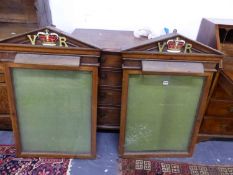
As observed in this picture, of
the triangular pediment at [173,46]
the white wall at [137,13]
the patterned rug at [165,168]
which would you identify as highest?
the white wall at [137,13]

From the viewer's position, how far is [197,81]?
141 centimetres

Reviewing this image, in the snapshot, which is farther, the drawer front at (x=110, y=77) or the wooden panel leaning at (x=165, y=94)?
the drawer front at (x=110, y=77)

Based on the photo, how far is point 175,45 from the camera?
128cm

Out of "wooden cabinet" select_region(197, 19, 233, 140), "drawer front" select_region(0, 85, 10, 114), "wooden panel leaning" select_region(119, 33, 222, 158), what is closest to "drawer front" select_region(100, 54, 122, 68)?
"wooden panel leaning" select_region(119, 33, 222, 158)

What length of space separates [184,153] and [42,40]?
1273 millimetres

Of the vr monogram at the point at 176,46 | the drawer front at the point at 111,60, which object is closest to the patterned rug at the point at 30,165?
the drawer front at the point at 111,60

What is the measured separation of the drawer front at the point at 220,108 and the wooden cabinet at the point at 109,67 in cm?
68

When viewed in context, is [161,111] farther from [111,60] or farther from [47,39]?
[47,39]

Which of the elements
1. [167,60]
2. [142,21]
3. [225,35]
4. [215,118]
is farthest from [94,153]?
[225,35]

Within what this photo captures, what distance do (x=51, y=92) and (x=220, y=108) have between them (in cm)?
122

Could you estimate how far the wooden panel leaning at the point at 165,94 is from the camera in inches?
51.0

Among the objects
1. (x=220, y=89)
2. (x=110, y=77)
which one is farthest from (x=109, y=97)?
(x=220, y=89)

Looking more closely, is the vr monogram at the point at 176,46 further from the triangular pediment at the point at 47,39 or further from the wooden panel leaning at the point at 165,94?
the triangular pediment at the point at 47,39

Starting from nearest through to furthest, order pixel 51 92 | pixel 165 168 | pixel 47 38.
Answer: pixel 47 38 → pixel 51 92 → pixel 165 168
